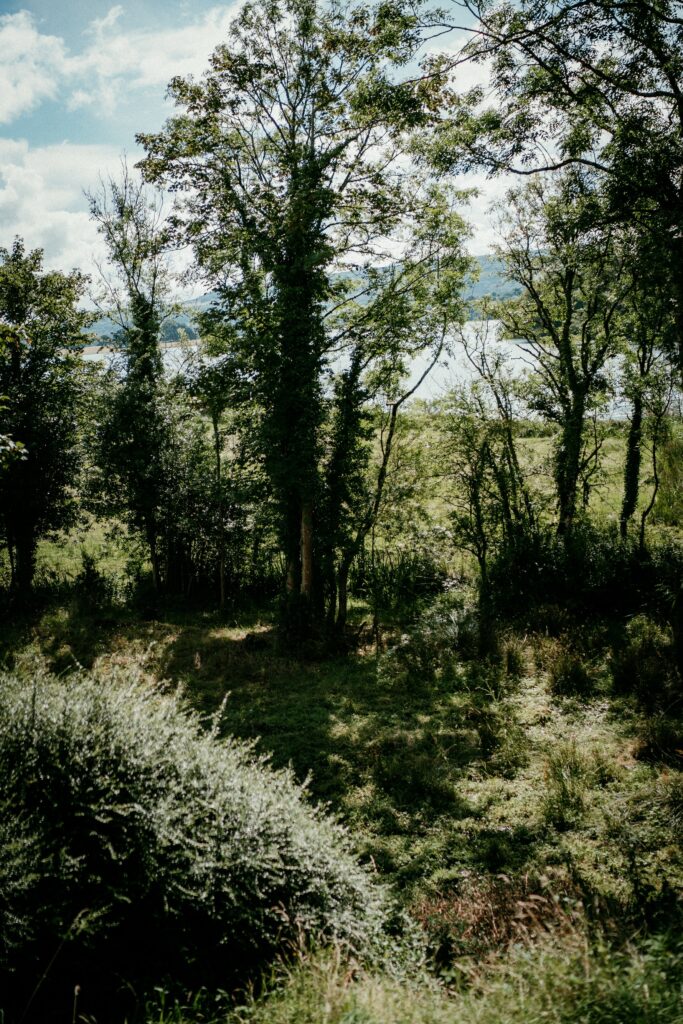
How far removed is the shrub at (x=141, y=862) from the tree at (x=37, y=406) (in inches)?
430

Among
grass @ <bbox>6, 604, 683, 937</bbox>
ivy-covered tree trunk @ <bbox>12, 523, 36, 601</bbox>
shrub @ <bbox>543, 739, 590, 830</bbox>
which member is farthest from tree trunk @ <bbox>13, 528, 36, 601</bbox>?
shrub @ <bbox>543, 739, 590, 830</bbox>

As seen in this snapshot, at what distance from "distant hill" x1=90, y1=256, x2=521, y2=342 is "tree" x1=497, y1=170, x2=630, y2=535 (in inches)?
16.7

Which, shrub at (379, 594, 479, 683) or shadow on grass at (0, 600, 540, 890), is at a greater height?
shrub at (379, 594, 479, 683)

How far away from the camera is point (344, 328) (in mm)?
12195

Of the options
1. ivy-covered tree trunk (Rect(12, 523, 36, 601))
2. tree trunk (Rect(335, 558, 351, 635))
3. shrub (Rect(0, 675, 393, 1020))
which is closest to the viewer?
shrub (Rect(0, 675, 393, 1020))

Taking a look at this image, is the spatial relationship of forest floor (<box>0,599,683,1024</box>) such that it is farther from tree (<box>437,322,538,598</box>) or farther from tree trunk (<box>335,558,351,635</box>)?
tree (<box>437,322,538,598</box>)

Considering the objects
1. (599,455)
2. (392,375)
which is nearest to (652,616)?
(599,455)

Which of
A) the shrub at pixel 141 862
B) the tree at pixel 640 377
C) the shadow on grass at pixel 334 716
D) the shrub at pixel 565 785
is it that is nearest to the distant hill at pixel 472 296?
the tree at pixel 640 377

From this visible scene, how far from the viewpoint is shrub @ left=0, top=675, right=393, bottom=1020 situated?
3.64m

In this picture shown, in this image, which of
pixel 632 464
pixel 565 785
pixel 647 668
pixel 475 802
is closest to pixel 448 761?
pixel 475 802

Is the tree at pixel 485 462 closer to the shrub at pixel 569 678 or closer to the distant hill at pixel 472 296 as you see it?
the distant hill at pixel 472 296

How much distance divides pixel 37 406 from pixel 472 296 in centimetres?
1114

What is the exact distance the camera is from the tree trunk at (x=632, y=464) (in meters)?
14.1

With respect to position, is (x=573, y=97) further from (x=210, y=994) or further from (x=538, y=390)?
(x=210, y=994)
